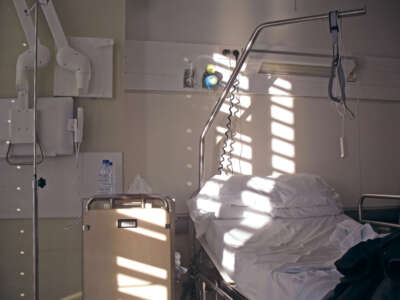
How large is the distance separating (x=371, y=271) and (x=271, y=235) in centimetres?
104

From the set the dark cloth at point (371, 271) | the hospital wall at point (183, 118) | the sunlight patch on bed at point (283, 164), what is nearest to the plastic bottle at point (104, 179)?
the hospital wall at point (183, 118)

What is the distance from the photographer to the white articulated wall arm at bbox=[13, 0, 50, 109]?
7.20ft

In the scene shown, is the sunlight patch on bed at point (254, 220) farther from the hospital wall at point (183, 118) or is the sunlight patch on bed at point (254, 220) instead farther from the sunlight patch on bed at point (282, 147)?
the sunlight patch on bed at point (282, 147)

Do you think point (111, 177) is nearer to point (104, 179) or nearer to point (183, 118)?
point (104, 179)

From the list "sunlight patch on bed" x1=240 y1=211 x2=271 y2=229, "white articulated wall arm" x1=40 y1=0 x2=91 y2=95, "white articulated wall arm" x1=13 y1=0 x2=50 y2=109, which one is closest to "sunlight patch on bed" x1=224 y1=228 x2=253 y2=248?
"sunlight patch on bed" x1=240 y1=211 x2=271 y2=229

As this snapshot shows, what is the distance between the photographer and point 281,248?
191 cm

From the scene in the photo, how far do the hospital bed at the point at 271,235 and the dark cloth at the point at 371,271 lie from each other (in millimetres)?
140

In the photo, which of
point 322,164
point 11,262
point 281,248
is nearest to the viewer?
point 281,248

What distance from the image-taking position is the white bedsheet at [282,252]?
1321mm

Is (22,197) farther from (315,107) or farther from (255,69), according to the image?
(315,107)

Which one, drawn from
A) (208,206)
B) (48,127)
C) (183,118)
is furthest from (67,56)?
(208,206)

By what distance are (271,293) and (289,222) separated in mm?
984

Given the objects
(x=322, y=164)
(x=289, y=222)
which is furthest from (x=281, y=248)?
(x=322, y=164)

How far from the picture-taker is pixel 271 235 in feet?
6.89
